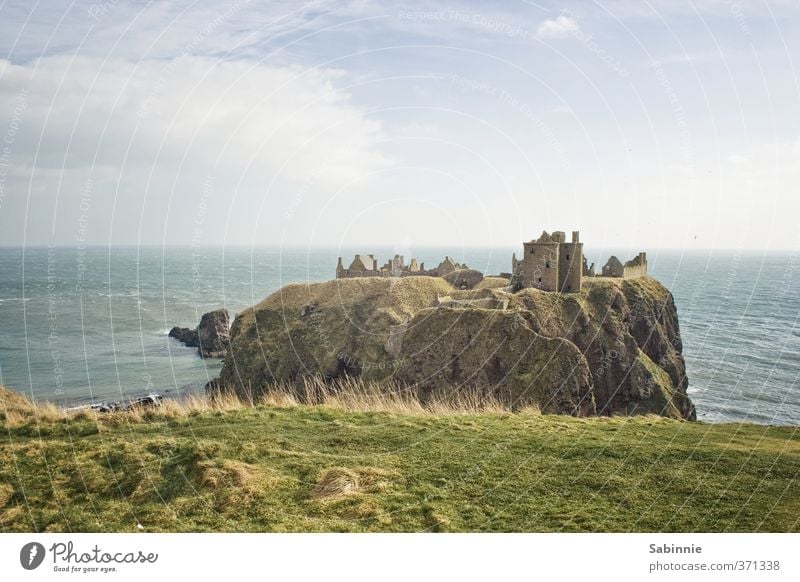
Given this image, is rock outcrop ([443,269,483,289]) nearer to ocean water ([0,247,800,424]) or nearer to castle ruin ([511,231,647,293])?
castle ruin ([511,231,647,293])

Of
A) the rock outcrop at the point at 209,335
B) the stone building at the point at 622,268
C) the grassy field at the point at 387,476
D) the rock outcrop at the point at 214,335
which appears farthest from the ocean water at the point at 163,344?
the grassy field at the point at 387,476

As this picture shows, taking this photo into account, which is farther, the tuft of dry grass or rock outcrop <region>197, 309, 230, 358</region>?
rock outcrop <region>197, 309, 230, 358</region>

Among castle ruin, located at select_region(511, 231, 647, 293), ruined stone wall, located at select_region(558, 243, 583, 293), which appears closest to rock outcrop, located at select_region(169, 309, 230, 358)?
castle ruin, located at select_region(511, 231, 647, 293)

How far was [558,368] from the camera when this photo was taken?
41.3 m

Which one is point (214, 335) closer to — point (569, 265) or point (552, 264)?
point (552, 264)

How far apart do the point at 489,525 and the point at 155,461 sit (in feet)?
22.4

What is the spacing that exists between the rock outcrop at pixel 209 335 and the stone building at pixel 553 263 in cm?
4457

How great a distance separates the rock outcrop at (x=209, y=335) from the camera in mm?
83938

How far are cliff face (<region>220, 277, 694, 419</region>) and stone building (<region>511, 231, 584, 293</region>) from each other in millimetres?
2421

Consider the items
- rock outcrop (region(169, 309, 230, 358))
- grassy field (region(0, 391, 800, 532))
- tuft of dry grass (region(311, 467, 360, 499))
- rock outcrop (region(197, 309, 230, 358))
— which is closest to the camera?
grassy field (region(0, 391, 800, 532))

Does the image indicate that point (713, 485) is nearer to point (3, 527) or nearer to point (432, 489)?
point (432, 489)

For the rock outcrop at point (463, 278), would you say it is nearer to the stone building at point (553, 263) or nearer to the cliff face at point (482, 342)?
the cliff face at point (482, 342)

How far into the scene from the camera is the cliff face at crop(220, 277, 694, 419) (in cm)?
4231

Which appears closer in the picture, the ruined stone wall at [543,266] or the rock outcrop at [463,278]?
the ruined stone wall at [543,266]
